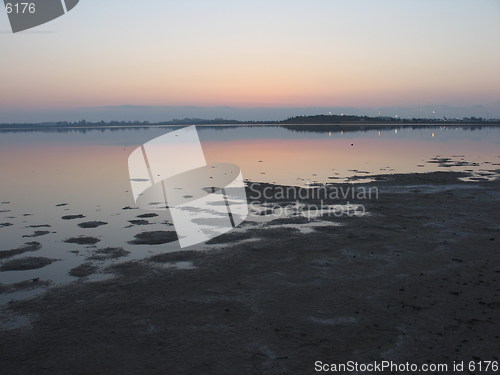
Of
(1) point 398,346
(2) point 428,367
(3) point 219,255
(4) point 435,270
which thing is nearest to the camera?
(2) point 428,367

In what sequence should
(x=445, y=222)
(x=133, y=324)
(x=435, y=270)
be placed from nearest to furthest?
(x=133, y=324) → (x=435, y=270) → (x=445, y=222)

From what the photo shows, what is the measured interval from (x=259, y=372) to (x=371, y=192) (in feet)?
78.1

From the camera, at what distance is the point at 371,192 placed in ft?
98.2

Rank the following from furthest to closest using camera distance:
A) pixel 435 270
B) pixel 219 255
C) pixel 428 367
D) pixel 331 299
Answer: pixel 219 255, pixel 435 270, pixel 331 299, pixel 428 367

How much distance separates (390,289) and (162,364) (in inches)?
298

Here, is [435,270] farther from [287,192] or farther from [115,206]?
[115,206]

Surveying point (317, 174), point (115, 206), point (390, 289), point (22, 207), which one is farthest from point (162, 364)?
point (317, 174)

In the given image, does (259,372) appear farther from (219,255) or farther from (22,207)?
(22,207)

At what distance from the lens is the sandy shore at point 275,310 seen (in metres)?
8.89

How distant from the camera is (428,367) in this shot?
8352 mm

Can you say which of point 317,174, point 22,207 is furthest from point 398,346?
point 317,174

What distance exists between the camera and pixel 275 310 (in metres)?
11.2

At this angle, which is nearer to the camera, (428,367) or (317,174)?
(428,367)

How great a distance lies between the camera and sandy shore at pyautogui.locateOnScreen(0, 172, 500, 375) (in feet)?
29.2
